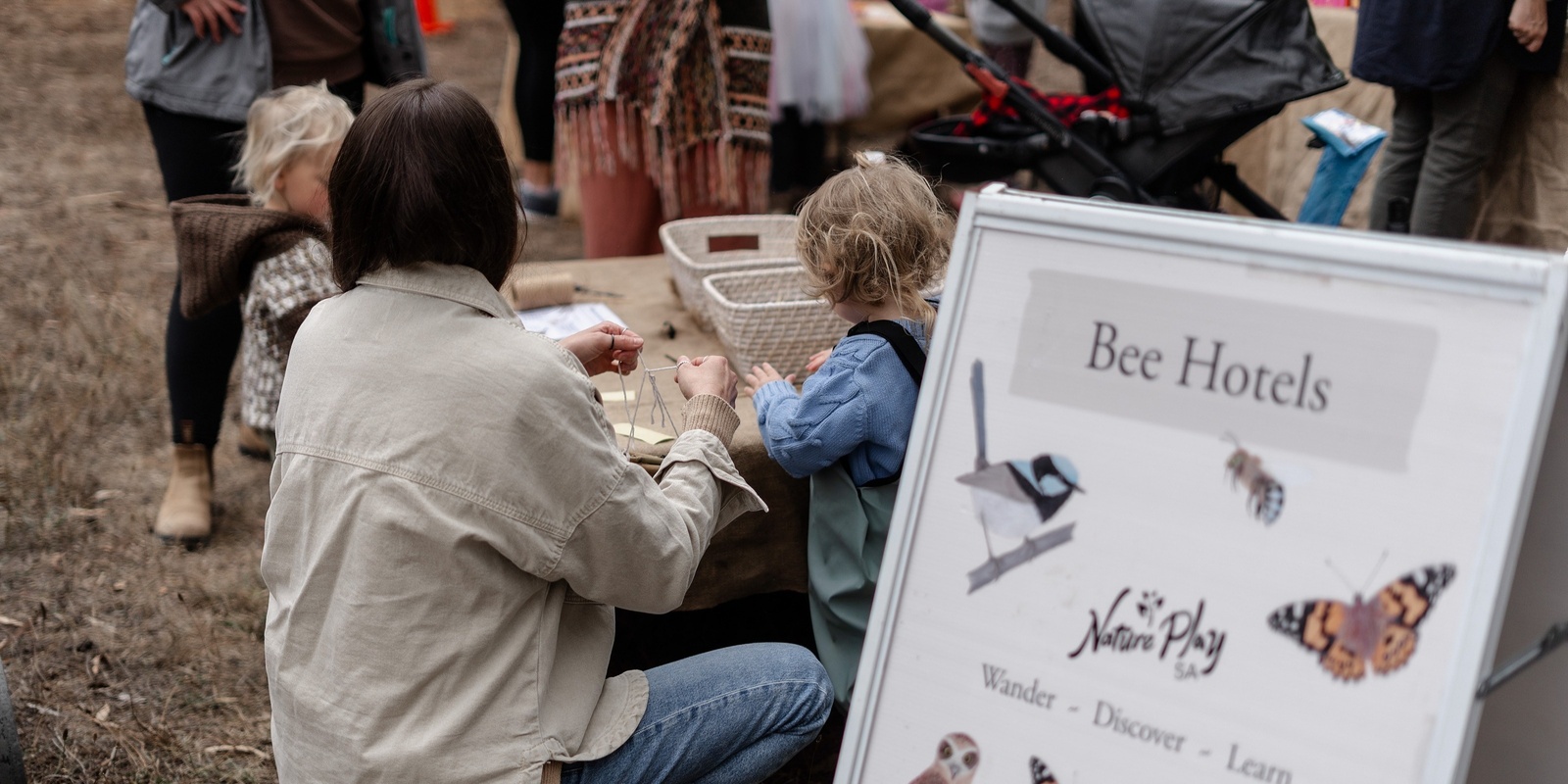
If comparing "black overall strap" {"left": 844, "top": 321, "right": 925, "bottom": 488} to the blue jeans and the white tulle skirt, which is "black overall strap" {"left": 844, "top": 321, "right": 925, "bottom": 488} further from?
the white tulle skirt

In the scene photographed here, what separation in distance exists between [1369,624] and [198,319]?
245cm

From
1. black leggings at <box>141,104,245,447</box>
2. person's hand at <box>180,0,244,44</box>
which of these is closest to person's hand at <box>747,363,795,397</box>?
black leggings at <box>141,104,245,447</box>

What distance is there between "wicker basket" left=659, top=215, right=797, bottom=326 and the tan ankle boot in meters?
1.29

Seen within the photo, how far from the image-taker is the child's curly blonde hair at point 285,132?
89.2 inches

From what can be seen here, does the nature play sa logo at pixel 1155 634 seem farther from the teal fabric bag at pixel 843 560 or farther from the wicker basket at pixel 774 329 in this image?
the wicker basket at pixel 774 329

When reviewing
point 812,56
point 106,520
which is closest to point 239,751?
point 106,520

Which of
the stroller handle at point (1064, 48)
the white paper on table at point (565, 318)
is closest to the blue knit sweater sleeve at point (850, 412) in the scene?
the white paper on table at point (565, 318)

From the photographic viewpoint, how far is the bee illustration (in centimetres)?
110

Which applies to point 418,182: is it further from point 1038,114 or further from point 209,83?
point 1038,114

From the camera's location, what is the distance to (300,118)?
227 centimetres

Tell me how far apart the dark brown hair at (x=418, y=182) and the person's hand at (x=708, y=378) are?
1.49ft

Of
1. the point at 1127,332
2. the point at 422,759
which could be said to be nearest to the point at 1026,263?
the point at 1127,332

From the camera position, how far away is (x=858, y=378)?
1.73 meters

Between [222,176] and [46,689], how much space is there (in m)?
1.13
